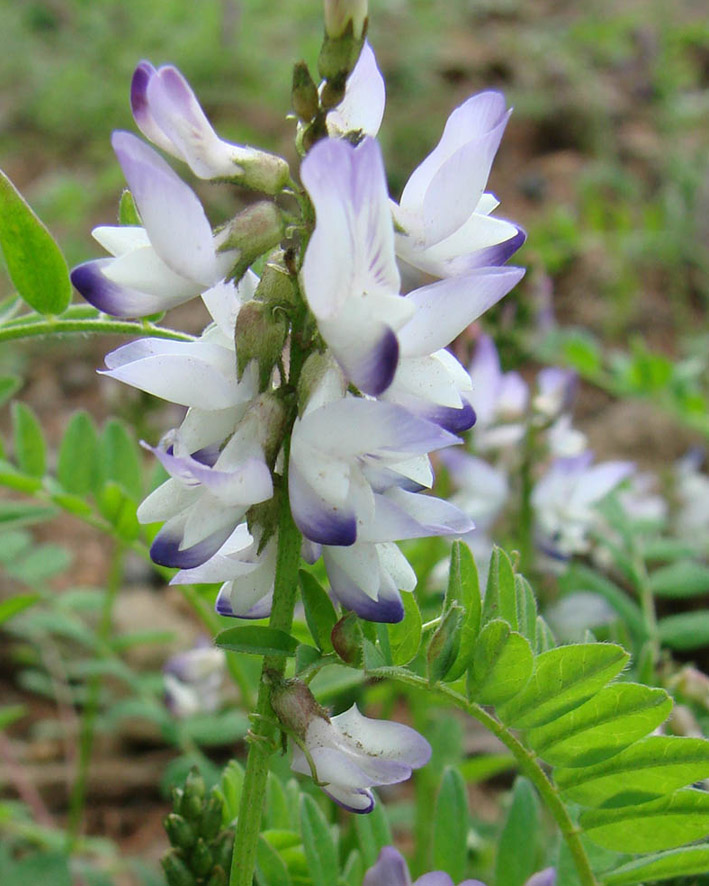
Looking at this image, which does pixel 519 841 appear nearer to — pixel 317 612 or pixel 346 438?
pixel 317 612

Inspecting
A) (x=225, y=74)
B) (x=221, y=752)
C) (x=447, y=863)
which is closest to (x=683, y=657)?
(x=221, y=752)

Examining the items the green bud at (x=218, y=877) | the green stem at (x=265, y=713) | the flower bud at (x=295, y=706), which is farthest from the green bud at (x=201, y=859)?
the flower bud at (x=295, y=706)

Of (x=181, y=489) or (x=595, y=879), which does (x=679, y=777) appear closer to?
(x=595, y=879)

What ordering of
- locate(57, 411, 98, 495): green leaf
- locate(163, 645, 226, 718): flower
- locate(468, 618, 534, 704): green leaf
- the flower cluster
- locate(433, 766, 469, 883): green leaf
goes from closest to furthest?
the flower cluster → locate(468, 618, 534, 704): green leaf → locate(433, 766, 469, 883): green leaf → locate(57, 411, 98, 495): green leaf → locate(163, 645, 226, 718): flower

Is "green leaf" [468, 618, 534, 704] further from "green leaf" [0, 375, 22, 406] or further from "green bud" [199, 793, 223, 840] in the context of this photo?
"green leaf" [0, 375, 22, 406]

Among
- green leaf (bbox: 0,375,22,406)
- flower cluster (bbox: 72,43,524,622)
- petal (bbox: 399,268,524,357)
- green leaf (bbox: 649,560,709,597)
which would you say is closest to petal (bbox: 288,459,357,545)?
flower cluster (bbox: 72,43,524,622)

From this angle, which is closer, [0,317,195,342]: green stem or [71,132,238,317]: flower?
[71,132,238,317]: flower
